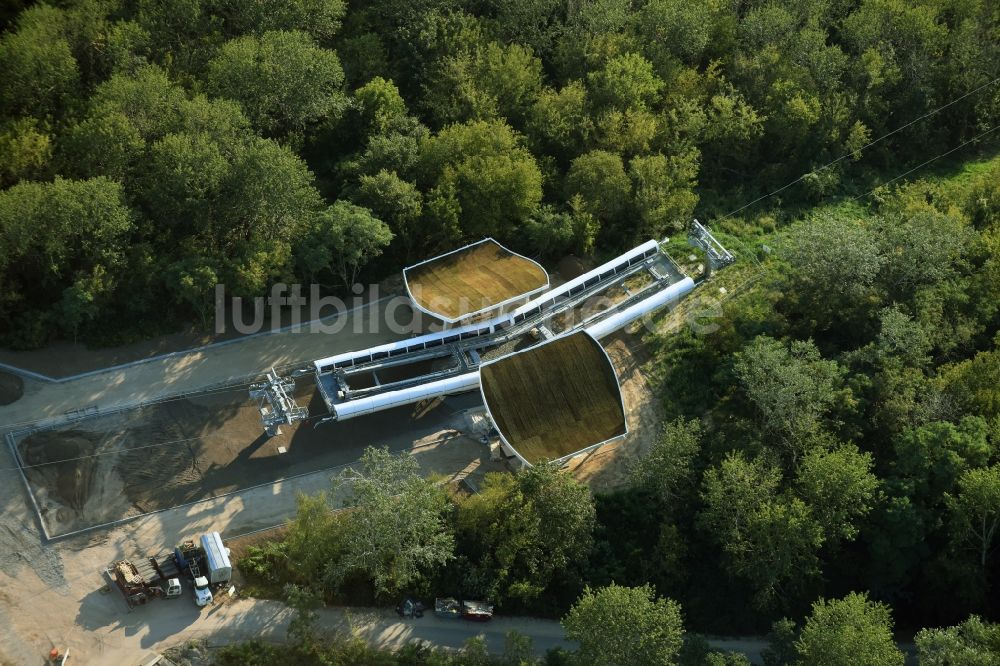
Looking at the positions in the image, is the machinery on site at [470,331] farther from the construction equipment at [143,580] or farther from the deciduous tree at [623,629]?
the deciduous tree at [623,629]

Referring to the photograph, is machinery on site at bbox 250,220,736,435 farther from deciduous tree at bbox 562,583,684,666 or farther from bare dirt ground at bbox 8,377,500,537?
deciduous tree at bbox 562,583,684,666

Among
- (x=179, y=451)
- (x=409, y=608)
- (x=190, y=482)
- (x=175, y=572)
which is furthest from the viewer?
(x=179, y=451)

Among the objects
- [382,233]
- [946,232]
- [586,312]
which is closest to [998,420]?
[946,232]

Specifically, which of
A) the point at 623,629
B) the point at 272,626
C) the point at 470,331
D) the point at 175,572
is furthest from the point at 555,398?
the point at 175,572

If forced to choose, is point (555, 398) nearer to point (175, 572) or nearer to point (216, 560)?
point (216, 560)

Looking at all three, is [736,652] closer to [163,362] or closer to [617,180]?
[617,180]

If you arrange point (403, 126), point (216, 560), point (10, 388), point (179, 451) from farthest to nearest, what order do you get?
point (403, 126) < point (10, 388) < point (179, 451) < point (216, 560)

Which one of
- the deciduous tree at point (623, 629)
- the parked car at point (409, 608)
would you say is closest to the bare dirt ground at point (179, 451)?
the parked car at point (409, 608)
